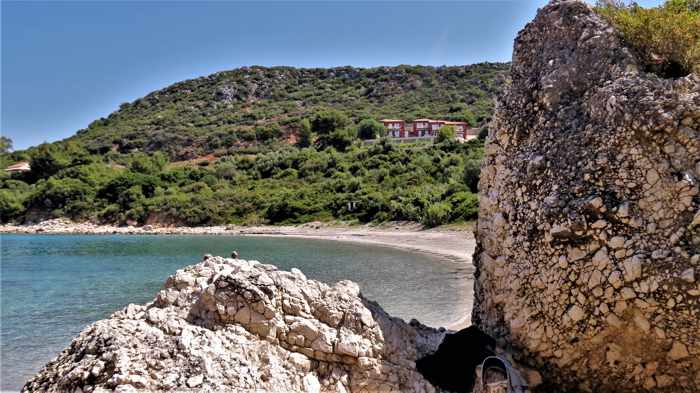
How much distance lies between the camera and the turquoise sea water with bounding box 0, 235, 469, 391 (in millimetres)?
11594

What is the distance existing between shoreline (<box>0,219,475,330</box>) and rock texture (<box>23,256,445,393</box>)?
541cm

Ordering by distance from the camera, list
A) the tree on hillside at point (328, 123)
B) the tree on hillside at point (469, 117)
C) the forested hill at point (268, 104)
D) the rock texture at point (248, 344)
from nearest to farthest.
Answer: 1. the rock texture at point (248, 344)
2. the tree on hillside at point (328, 123)
3. the tree on hillside at point (469, 117)
4. the forested hill at point (268, 104)

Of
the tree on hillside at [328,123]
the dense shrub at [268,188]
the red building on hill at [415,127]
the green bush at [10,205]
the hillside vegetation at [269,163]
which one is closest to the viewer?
the dense shrub at [268,188]

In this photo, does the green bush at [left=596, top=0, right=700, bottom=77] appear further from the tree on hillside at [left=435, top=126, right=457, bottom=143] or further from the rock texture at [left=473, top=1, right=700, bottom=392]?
the tree on hillside at [left=435, top=126, right=457, bottom=143]

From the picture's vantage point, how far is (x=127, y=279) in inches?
824

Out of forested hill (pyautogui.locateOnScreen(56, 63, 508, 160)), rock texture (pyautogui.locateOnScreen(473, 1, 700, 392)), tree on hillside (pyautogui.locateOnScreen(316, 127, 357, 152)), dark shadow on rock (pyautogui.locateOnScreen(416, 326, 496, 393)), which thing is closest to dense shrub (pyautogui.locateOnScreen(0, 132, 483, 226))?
tree on hillside (pyautogui.locateOnScreen(316, 127, 357, 152))

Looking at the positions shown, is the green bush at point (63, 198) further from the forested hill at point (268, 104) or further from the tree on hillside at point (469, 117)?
the tree on hillside at point (469, 117)

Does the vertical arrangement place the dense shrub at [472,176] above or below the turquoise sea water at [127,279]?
above

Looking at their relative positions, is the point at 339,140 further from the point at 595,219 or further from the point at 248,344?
the point at 595,219

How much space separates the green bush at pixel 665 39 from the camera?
16.2ft

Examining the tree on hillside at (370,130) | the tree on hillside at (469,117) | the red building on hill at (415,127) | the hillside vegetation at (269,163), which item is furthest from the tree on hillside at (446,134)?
the tree on hillside at (469,117)

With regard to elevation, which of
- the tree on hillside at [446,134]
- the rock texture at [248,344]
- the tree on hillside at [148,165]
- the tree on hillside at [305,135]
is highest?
the tree on hillside at [305,135]

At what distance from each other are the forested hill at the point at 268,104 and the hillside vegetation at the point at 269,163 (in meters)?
0.41

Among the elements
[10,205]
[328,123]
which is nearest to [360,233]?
[10,205]
